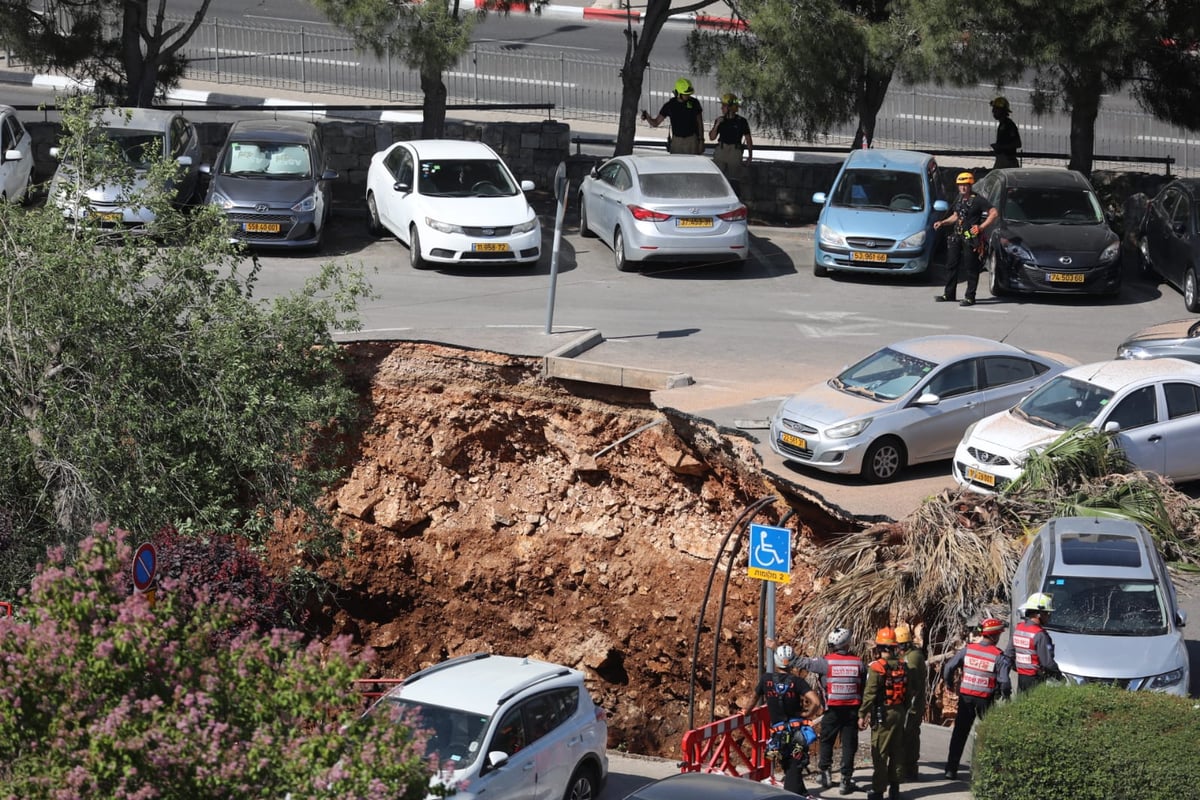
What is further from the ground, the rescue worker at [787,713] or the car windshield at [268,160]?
the car windshield at [268,160]

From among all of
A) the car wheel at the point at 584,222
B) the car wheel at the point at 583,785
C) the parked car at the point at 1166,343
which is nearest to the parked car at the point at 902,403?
the parked car at the point at 1166,343

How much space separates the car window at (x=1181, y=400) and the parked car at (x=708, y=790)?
311 inches

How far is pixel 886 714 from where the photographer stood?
1186cm

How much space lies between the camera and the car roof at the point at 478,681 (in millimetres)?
11781

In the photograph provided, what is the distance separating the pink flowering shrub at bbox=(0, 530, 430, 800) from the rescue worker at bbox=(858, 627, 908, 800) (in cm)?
516

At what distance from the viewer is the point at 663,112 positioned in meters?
27.0

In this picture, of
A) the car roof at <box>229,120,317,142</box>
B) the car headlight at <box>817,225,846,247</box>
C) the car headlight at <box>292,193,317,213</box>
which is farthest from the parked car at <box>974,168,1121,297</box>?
the car roof at <box>229,120,317,142</box>

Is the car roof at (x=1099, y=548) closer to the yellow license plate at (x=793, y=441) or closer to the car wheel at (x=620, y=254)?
the yellow license plate at (x=793, y=441)

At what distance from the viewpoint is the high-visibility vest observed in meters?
12.1

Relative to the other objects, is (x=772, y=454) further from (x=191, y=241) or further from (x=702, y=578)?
(x=191, y=241)

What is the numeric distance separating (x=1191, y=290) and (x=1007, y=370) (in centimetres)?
668

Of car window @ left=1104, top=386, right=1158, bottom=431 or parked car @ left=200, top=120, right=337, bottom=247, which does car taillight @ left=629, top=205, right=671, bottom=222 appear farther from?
car window @ left=1104, top=386, right=1158, bottom=431

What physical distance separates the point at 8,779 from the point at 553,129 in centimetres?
2135

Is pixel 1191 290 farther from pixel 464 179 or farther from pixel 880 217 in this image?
pixel 464 179
